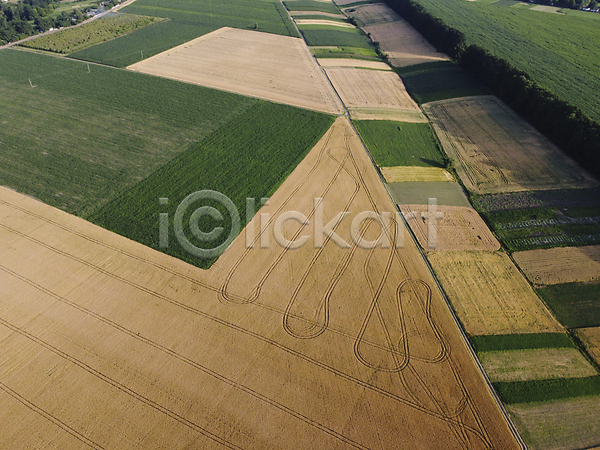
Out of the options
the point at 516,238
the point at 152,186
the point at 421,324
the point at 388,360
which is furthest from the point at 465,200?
the point at 152,186

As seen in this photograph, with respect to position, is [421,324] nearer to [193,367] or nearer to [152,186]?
[193,367]

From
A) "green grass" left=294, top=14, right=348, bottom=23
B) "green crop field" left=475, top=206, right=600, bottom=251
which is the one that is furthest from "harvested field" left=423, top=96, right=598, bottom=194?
"green grass" left=294, top=14, right=348, bottom=23

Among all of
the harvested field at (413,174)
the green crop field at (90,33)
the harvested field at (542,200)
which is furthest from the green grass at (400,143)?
the green crop field at (90,33)

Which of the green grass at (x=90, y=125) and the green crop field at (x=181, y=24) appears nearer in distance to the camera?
the green grass at (x=90, y=125)

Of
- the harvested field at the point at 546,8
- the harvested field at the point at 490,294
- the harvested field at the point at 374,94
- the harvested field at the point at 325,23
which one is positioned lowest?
the harvested field at the point at 490,294

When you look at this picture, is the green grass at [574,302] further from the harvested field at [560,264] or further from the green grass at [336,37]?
the green grass at [336,37]

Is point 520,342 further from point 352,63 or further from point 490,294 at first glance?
point 352,63
